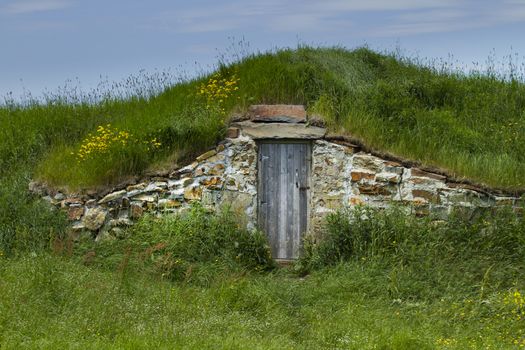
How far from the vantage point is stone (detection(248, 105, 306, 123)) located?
13.9 meters

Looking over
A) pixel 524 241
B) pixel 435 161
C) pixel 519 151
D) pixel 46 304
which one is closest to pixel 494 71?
pixel 519 151

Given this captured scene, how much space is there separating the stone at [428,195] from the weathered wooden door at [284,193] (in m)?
1.83

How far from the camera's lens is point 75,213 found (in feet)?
45.0

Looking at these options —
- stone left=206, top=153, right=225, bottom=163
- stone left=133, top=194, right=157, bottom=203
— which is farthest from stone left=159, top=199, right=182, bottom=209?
stone left=206, top=153, right=225, bottom=163

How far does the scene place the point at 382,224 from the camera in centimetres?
1277

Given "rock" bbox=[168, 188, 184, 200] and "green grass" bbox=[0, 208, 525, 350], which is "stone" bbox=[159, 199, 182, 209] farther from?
"green grass" bbox=[0, 208, 525, 350]

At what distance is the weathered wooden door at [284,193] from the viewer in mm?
13891

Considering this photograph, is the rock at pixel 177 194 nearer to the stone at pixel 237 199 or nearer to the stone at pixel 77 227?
the stone at pixel 237 199

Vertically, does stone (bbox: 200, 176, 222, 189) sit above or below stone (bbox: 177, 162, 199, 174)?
below

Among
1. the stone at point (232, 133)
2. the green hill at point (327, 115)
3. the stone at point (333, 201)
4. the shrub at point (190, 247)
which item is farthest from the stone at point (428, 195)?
the stone at point (232, 133)

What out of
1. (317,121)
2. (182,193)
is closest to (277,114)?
(317,121)

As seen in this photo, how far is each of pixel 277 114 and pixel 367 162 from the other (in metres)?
1.74

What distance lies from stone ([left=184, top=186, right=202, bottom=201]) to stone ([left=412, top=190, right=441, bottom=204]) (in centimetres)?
352

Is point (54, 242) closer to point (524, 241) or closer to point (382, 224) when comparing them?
point (382, 224)
